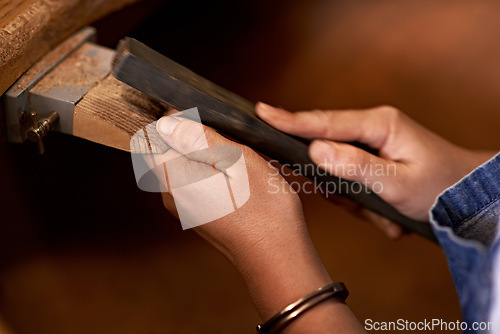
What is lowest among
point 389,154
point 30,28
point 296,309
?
point 296,309

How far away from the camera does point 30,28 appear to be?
0.43 meters

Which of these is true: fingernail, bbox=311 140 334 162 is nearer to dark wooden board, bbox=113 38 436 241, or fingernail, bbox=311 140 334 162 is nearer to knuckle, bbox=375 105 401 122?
dark wooden board, bbox=113 38 436 241

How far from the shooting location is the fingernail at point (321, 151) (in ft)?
1.62

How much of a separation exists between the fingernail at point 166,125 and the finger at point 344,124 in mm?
120

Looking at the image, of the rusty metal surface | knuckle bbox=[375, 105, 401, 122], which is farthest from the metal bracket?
knuckle bbox=[375, 105, 401, 122]

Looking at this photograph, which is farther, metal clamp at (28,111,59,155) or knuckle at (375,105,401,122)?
knuckle at (375,105,401,122)

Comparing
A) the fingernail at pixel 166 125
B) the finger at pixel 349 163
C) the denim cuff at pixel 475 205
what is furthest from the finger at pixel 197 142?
the denim cuff at pixel 475 205

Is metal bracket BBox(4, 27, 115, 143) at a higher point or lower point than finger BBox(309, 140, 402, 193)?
higher

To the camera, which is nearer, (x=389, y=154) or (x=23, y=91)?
Result: (x=23, y=91)

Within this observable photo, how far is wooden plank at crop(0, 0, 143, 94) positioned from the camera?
409 millimetres

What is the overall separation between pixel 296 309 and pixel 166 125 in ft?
0.67

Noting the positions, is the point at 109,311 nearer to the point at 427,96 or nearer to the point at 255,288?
the point at 255,288

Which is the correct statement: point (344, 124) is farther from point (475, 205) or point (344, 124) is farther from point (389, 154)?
point (475, 205)

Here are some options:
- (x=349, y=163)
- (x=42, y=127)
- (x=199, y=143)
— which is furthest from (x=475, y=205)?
(x=42, y=127)
